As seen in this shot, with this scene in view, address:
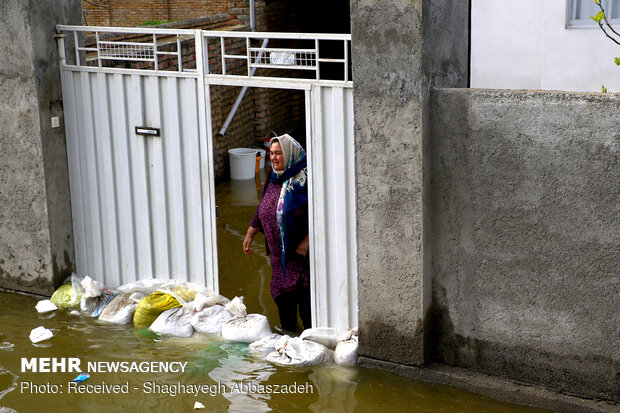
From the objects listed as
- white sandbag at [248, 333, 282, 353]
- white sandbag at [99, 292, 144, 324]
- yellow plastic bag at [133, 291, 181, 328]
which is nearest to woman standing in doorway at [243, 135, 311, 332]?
white sandbag at [248, 333, 282, 353]

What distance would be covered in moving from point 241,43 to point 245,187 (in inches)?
95.2

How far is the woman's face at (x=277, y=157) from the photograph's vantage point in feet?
19.4

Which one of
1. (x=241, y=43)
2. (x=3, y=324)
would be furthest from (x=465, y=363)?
(x=241, y=43)

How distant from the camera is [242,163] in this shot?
1119cm

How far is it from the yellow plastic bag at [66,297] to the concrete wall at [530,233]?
10.9 ft

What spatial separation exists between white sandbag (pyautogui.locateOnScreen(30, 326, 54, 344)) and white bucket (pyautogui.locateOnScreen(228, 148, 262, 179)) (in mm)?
5180

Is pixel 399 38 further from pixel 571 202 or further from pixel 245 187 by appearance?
pixel 245 187

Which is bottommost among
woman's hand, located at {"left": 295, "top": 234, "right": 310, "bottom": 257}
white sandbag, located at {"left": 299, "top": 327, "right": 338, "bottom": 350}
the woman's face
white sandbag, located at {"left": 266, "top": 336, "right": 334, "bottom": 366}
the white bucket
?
white sandbag, located at {"left": 266, "top": 336, "right": 334, "bottom": 366}

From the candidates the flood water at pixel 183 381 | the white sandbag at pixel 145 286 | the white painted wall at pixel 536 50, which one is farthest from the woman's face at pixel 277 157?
the white painted wall at pixel 536 50

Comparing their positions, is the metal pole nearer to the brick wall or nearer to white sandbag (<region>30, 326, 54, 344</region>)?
the brick wall

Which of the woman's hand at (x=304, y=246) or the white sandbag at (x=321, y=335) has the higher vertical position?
the woman's hand at (x=304, y=246)

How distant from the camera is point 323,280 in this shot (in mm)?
5867

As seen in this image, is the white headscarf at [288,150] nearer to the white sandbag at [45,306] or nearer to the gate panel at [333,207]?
the gate panel at [333,207]

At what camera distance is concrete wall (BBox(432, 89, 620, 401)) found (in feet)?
15.4
